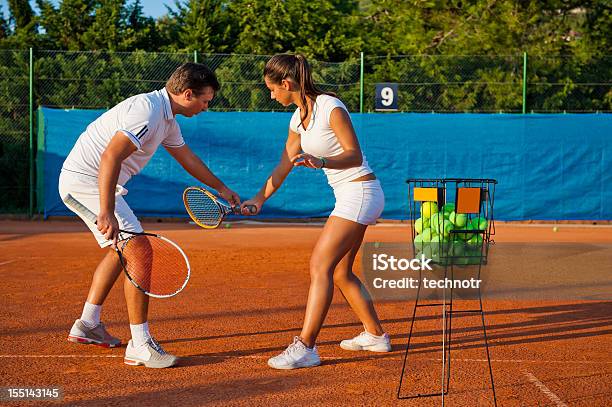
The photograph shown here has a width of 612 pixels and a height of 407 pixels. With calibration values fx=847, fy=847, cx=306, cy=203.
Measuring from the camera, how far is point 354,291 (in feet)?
16.9

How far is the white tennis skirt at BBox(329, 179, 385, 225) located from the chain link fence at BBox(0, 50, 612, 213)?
10.3 metres

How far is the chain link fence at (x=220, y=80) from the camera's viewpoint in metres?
15.0

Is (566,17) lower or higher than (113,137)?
higher

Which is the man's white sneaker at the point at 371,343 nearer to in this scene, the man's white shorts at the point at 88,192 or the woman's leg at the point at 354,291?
the woman's leg at the point at 354,291

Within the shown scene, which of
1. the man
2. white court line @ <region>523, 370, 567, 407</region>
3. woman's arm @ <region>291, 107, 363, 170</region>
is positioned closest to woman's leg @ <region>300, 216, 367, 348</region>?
woman's arm @ <region>291, 107, 363, 170</region>

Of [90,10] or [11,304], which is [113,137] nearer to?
[11,304]

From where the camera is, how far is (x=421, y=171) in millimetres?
14789

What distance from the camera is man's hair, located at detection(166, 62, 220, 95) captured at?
477 centimetres

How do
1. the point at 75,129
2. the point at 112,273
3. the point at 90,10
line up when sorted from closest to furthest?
the point at 112,273, the point at 75,129, the point at 90,10

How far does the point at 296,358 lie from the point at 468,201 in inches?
52.6

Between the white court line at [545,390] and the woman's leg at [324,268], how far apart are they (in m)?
1.17

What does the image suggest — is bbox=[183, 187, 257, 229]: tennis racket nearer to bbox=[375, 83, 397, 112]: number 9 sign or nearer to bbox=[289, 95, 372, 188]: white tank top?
bbox=[289, 95, 372, 188]: white tank top

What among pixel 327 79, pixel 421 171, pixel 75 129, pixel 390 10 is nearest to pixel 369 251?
pixel 421 171

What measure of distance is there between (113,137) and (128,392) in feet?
4.42
